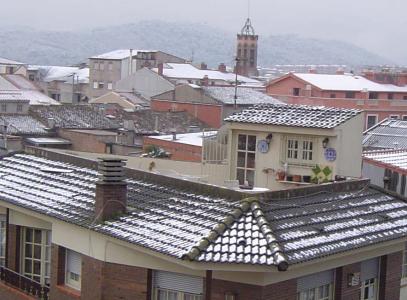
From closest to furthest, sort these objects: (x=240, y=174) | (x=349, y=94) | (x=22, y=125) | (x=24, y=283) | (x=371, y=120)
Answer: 1. (x=24, y=283)
2. (x=240, y=174)
3. (x=22, y=125)
4. (x=371, y=120)
5. (x=349, y=94)

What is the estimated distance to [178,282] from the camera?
16406mm

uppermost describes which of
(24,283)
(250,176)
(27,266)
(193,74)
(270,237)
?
(193,74)

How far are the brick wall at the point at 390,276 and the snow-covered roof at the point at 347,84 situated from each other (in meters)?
55.0

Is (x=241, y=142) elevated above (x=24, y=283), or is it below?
above

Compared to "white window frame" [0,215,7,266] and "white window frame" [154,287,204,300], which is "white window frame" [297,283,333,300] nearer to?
"white window frame" [154,287,204,300]

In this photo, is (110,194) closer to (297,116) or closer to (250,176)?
(250,176)

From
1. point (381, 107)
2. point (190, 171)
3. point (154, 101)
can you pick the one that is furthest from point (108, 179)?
point (381, 107)

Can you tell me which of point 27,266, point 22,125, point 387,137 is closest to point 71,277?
point 27,266

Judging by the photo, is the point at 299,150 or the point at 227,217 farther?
the point at 299,150

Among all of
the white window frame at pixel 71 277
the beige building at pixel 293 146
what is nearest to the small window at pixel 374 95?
the beige building at pixel 293 146

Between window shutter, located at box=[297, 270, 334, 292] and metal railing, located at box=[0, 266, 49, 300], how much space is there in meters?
6.43

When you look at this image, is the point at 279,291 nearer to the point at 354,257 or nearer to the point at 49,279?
the point at 354,257

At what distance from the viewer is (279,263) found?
1420 cm

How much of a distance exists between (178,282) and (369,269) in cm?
452
